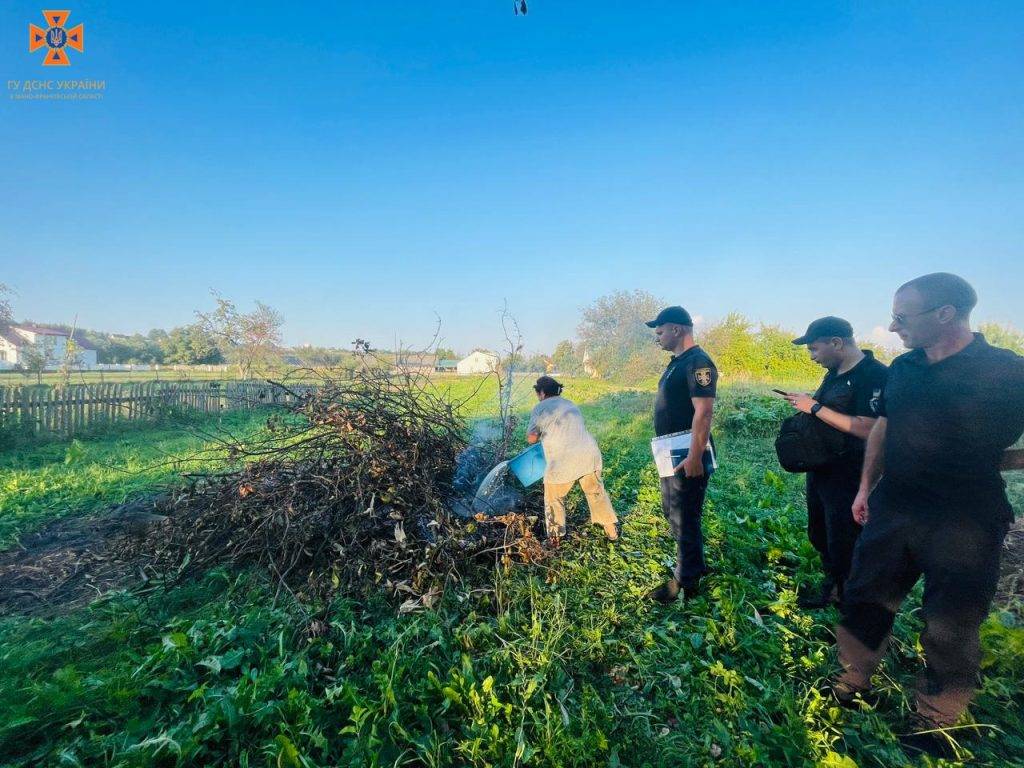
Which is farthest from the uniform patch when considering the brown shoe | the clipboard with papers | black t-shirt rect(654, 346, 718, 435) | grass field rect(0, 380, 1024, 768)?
the brown shoe

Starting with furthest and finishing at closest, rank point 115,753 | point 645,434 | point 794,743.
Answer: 1. point 645,434
2. point 794,743
3. point 115,753

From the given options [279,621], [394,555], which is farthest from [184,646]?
[394,555]

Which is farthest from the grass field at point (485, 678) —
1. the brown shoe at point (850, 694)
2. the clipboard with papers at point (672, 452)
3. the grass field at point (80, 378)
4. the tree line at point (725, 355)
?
the tree line at point (725, 355)

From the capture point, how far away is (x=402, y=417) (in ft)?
14.1

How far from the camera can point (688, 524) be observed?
117 inches

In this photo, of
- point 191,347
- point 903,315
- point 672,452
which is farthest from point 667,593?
point 191,347

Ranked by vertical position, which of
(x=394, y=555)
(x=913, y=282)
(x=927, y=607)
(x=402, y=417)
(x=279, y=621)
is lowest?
(x=279, y=621)

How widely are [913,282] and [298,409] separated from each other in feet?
15.4

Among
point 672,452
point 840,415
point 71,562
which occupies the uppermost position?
point 840,415

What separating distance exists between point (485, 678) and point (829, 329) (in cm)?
314

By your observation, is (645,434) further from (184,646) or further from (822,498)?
(184,646)

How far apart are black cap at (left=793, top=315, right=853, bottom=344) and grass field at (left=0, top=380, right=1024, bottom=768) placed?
Answer: 1.84m

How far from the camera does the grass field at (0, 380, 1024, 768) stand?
180cm

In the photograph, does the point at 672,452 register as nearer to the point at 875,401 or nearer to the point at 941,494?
the point at 875,401
